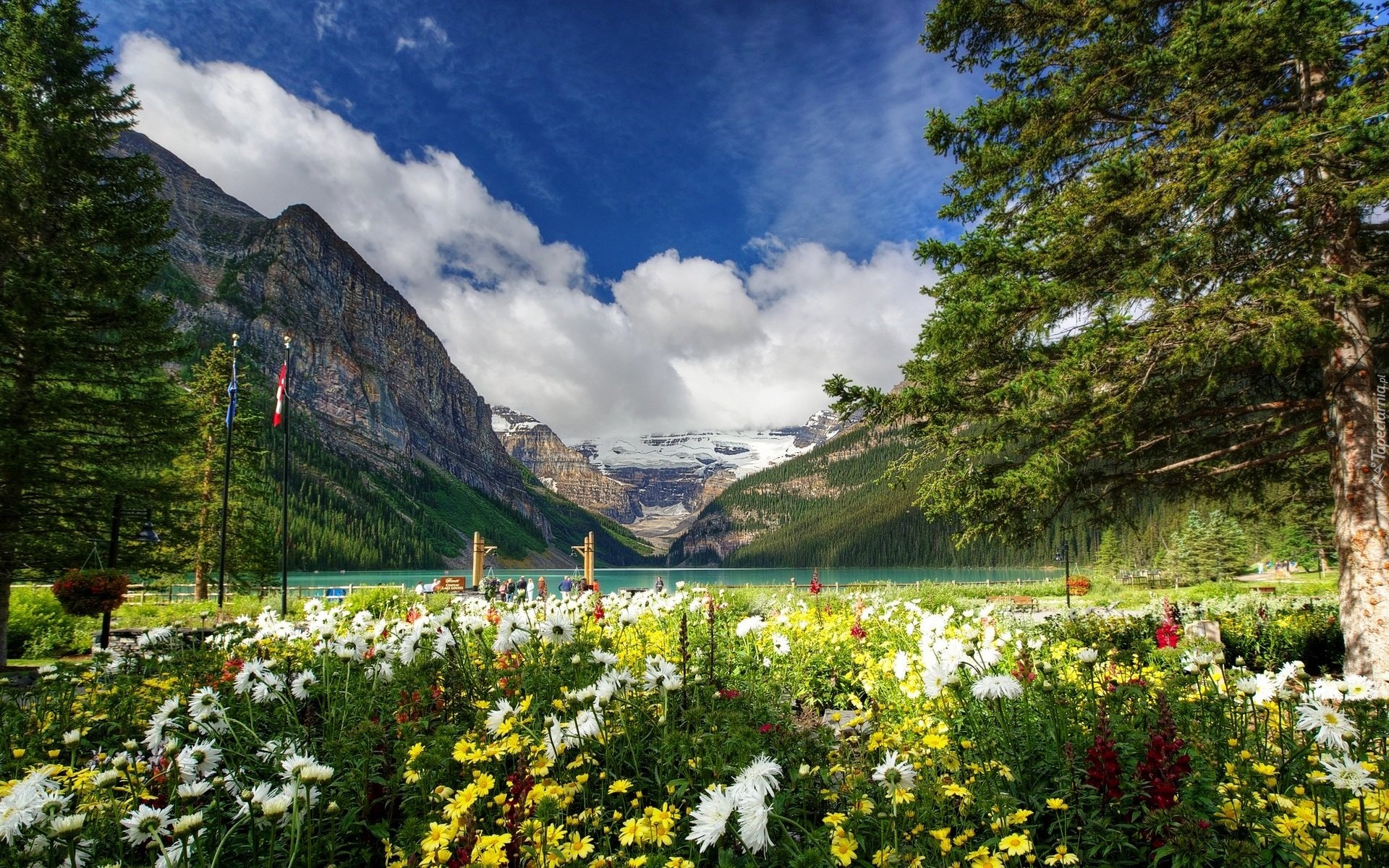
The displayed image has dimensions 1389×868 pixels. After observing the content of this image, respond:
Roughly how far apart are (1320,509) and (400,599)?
15860 millimetres

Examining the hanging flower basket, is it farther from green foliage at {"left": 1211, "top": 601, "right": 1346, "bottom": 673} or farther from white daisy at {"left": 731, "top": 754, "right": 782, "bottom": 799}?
green foliage at {"left": 1211, "top": 601, "right": 1346, "bottom": 673}

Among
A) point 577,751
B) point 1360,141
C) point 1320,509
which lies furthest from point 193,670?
point 1320,509

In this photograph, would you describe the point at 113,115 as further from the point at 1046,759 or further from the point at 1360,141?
the point at 1360,141

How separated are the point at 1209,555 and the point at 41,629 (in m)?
61.6

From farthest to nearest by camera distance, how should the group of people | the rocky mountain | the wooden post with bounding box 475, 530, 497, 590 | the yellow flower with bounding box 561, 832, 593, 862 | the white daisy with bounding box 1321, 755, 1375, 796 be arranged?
the rocky mountain, the wooden post with bounding box 475, 530, 497, 590, the group of people, the yellow flower with bounding box 561, 832, 593, 862, the white daisy with bounding box 1321, 755, 1375, 796

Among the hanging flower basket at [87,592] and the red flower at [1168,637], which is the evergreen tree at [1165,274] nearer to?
the red flower at [1168,637]

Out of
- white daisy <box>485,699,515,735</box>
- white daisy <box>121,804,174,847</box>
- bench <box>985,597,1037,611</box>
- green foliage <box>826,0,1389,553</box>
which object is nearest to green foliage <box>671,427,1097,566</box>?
bench <box>985,597,1037,611</box>

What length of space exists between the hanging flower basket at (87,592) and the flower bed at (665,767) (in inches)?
165

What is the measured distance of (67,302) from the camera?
10578 millimetres

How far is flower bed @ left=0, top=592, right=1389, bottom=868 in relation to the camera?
196 cm

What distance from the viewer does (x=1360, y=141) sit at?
5.77 meters

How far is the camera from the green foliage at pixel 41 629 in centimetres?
1161

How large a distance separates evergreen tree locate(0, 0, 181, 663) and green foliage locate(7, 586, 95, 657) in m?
2.28

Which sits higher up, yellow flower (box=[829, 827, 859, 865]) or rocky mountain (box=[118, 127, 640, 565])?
rocky mountain (box=[118, 127, 640, 565])
